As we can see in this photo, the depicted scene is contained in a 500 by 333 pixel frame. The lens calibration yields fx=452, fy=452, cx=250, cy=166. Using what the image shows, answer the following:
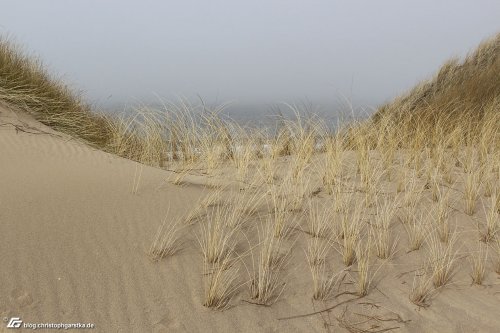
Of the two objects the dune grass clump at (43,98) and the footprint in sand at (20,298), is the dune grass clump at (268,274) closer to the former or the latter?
the footprint in sand at (20,298)

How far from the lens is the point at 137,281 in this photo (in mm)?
2283

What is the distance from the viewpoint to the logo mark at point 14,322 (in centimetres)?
188

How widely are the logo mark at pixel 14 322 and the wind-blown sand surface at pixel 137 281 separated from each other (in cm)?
3

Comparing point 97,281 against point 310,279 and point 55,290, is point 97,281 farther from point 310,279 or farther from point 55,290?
point 310,279

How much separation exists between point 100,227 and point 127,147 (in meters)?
3.31

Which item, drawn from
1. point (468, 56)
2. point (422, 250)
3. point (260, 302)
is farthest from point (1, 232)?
point (468, 56)

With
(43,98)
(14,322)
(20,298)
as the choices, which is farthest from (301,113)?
(14,322)

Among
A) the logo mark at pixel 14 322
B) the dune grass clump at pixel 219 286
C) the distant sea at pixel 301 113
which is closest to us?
the logo mark at pixel 14 322

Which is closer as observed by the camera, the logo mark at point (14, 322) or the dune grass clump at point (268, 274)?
the logo mark at point (14, 322)

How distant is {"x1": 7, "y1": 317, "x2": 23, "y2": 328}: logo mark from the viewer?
A: 188cm

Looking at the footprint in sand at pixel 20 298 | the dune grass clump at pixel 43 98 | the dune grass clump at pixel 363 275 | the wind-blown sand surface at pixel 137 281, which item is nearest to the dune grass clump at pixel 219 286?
the wind-blown sand surface at pixel 137 281

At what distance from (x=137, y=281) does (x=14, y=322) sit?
0.58 meters

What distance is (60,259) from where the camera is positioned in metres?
2.30

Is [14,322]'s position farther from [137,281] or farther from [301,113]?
[301,113]
